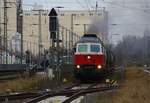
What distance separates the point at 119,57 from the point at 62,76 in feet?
155

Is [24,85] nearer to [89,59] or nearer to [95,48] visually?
[89,59]

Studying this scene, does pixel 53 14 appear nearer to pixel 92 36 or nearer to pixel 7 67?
pixel 92 36

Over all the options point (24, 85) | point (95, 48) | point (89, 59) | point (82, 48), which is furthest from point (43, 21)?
point (24, 85)

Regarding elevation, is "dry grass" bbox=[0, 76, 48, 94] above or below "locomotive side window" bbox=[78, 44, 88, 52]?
below

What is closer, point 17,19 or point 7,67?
point 7,67

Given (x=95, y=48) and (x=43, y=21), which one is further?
(x=43, y=21)

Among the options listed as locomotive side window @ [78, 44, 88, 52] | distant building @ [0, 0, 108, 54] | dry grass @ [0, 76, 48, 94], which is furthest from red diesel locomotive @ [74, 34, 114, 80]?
distant building @ [0, 0, 108, 54]

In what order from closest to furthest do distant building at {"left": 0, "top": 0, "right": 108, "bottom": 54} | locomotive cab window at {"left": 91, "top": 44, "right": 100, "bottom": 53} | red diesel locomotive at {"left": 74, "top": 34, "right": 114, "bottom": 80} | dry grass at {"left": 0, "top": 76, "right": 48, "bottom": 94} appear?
dry grass at {"left": 0, "top": 76, "right": 48, "bottom": 94}
red diesel locomotive at {"left": 74, "top": 34, "right": 114, "bottom": 80}
locomotive cab window at {"left": 91, "top": 44, "right": 100, "bottom": 53}
distant building at {"left": 0, "top": 0, "right": 108, "bottom": 54}

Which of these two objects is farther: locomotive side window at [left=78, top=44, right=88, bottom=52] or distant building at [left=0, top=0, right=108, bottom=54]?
distant building at [left=0, top=0, right=108, bottom=54]

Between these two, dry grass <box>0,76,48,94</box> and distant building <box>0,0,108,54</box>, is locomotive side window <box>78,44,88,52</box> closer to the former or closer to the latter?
dry grass <box>0,76,48,94</box>

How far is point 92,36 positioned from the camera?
3806 centimetres

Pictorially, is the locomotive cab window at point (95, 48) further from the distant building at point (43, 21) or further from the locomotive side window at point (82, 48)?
the distant building at point (43, 21)

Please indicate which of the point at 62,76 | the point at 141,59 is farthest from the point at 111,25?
the point at 141,59

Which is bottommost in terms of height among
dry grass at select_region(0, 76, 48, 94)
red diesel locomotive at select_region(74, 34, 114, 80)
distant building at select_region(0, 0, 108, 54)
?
dry grass at select_region(0, 76, 48, 94)
